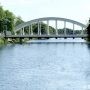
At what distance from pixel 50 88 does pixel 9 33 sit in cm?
9640

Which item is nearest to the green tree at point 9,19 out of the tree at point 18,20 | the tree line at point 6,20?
the tree line at point 6,20

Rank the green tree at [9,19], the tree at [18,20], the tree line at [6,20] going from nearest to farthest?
1. the tree line at [6,20]
2. the green tree at [9,19]
3. the tree at [18,20]

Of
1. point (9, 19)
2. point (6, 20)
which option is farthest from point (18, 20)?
point (6, 20)

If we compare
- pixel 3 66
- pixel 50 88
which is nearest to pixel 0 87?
pixel 50 88

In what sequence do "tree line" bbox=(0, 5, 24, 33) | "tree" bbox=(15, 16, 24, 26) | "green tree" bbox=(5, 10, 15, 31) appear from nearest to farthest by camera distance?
"tree line" bbox=(0, 5, 24, 33) < "green tree" bbox=(5, 10, 15, 31) < "tree" bbox=(15, 16, 24, 26)

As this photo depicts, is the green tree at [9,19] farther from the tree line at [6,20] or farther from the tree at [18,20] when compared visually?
the tree at [18,20]

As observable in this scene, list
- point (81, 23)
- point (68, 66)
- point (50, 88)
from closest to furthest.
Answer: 1. point (50, 88)
2. point (68, 66)
3. point (81, 23)

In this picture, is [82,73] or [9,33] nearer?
[82,73]

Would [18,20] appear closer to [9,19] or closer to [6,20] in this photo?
[9,19]

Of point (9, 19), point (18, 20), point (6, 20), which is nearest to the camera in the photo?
point (6, 20)

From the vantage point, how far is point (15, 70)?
41.8 m

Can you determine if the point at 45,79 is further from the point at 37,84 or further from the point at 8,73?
the point at 8,73

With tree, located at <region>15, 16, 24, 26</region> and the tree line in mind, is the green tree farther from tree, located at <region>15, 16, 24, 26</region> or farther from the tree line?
tree, located at <region>15, 16, 24, 26</region>

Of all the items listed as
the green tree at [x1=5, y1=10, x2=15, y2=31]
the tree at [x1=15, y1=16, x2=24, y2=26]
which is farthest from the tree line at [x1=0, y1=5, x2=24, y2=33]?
the tree at [x1=15, y1=16, x2=24, y2=26]
